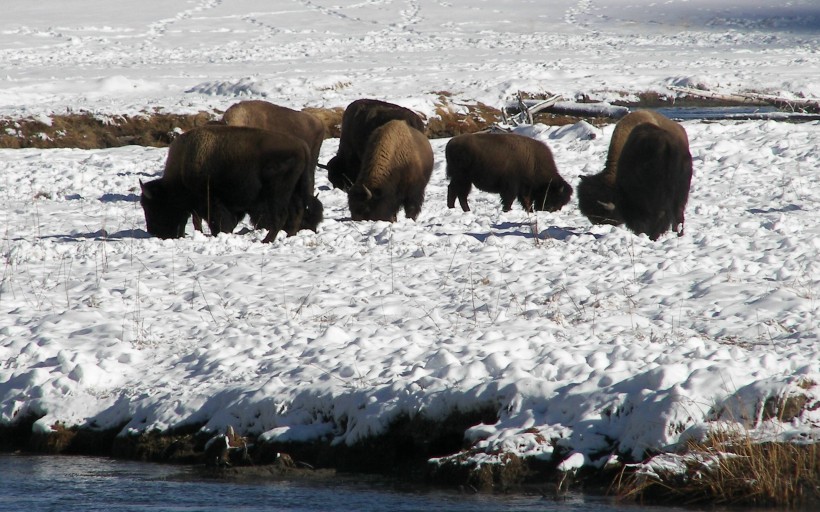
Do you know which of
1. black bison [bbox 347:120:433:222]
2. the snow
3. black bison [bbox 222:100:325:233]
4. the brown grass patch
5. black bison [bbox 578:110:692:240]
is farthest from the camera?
the brown grass patch

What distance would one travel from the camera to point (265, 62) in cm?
3797

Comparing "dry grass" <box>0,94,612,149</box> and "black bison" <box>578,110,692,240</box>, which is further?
"dry grass" <box>0,94,612,149</box>

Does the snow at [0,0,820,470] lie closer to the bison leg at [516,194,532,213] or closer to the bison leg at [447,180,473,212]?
the bison leg at [516,194,532,213]

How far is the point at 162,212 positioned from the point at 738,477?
818cm

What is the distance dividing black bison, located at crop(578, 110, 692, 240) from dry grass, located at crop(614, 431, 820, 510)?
20.2 feet

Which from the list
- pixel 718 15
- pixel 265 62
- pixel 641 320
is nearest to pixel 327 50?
pixel 265 62

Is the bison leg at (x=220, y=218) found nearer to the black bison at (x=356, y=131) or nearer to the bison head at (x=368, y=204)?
the bison head at (x=368, y=204)

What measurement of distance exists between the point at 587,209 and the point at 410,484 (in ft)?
23.0

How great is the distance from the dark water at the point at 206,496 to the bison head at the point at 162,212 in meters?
6.17

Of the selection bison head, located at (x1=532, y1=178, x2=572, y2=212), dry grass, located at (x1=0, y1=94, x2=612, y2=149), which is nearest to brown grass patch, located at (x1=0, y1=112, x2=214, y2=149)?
dry grass, located at (x1=0, y1=94, x2=612, y2=149)

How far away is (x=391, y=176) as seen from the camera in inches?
504

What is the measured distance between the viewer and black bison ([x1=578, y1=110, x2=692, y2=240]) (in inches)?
423

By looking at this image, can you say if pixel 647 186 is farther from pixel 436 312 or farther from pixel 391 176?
pixel 436 312

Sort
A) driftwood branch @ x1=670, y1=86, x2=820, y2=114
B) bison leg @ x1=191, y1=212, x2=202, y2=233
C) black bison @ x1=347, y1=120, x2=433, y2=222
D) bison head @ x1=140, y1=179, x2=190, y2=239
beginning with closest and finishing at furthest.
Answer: bison head @ x1=140, y1=179, x2=190, y2=239, bison leg @ x1=191, y1=212, x2=202, y2=233, black bison @ x1=347, y1=120, x2=433, y2=222, driftwood branch @ x1=670, y1=86, x2=820, y2=114
